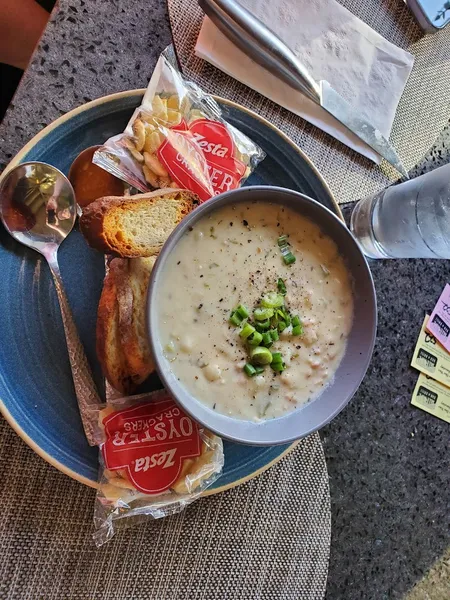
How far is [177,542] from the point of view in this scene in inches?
45.7

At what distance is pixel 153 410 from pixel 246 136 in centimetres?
58

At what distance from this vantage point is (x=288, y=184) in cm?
120

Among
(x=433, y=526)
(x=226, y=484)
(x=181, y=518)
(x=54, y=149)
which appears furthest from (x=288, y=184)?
(x=433, y=526)

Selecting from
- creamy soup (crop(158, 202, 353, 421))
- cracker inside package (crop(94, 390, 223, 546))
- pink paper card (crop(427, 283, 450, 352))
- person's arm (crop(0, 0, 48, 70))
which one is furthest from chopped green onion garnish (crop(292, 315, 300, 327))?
person's arm (crop(0, 0, 48, 70))

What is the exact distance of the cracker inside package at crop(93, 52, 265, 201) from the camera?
1.11m

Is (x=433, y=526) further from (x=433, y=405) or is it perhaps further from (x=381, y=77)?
(x=381, y=77)

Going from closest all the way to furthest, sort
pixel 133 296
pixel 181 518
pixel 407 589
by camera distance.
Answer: pixel 133 296, pixel 181 518, pixel 407 589

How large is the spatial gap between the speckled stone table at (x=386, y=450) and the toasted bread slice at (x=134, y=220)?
0.97ft

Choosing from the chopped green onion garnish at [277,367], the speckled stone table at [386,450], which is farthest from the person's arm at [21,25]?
the chopped green onion garnish at [277,367]

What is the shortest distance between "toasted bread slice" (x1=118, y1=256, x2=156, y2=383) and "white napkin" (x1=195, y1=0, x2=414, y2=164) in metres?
0.50

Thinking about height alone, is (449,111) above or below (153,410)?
above

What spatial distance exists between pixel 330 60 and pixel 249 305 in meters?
0.67

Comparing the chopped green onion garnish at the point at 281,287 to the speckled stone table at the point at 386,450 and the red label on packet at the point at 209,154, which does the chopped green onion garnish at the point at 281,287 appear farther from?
the speckled stone table at the point at 386,450

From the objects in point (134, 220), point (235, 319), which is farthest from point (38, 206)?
point (235, 319)
